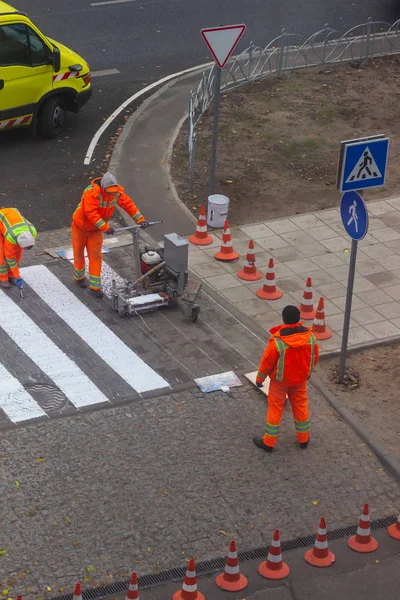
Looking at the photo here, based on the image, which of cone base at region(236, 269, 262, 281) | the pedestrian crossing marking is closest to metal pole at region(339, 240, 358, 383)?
the pedestrian crossing marking

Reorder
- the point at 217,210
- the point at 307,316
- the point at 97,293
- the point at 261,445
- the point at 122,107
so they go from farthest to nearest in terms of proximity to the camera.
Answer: the point at 122,107, the point at 217,210, the point at 97,293, the point at 307,316, the point at 261,445

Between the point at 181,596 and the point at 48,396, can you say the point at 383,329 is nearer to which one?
the point at 48,396

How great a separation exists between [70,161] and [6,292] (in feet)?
14.5

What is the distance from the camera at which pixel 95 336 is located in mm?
12328

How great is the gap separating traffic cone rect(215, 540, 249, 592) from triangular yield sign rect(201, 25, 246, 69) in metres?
8.00

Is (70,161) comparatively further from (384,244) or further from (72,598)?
(72,598)

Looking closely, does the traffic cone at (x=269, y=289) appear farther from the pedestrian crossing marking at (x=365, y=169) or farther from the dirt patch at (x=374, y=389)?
the pedestrian crossing marking at (x=365, y=169)

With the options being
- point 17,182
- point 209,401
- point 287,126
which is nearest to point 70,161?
point 17,182

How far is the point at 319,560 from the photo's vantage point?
8.98 metres

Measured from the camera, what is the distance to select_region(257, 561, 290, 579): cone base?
28.8ft

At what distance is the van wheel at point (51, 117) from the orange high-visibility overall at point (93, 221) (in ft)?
16.5

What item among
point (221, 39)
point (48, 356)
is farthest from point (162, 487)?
point (221, 39)

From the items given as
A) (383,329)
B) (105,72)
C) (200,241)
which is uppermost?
(105,72)

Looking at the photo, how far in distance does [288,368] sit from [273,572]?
203 cm
